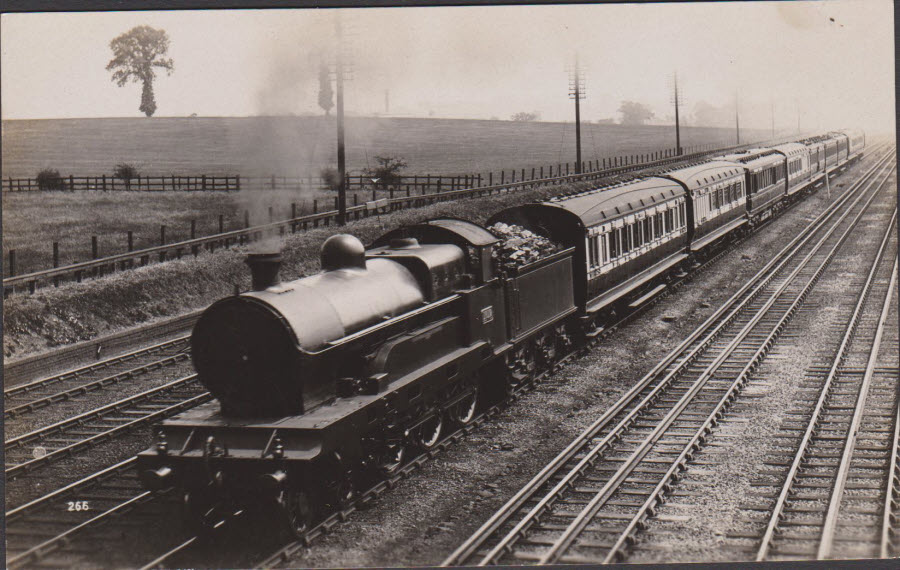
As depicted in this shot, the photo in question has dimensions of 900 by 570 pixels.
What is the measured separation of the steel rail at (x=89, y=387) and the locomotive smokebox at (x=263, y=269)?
6.12 meters

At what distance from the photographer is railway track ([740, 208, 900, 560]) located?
29.5 ft

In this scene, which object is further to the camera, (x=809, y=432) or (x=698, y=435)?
(x=698, y=435)

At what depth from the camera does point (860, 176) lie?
47719 millimetres

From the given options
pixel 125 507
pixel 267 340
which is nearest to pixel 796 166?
pixel 267 340

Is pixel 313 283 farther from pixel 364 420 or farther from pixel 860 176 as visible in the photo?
pixel 860 176

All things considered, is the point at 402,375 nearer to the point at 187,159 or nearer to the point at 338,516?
the point at 338,516

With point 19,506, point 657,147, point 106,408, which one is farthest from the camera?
point 657,147

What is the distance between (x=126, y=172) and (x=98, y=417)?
14.4 meters

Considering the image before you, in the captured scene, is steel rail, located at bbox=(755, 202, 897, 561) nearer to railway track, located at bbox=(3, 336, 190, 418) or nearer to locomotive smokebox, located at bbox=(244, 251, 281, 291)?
locomotive smokebox, located at bbox=(244, 251, 281, 291)

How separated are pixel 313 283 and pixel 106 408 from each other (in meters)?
6.14

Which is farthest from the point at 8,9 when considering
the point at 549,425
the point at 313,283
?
the point at 549,425

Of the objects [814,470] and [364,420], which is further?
[814,470]

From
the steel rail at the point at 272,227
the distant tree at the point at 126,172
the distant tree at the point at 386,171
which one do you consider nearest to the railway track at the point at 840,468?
the steel rail at the point at 272,227

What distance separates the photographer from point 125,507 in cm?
1027
